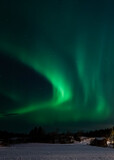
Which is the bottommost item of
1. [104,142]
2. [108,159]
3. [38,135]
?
[108,159]

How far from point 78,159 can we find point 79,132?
3085 inches

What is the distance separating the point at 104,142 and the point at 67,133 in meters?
36.4

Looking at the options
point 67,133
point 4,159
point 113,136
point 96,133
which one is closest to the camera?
point 4,159

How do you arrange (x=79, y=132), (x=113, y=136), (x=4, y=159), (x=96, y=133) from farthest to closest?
(x=96, y=133)
(x=79, y=132)
(x=113, y=136)
(x=4, y=159)

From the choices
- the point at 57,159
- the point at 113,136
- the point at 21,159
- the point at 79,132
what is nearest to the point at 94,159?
the point at 57,159

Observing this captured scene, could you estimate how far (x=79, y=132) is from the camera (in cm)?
9725

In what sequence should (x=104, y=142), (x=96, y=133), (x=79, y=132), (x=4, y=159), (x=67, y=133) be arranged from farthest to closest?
(x=96, y=133) → (x=79, y=132) → (x=67, y=133) → (x=104, y=142) → (x=4, y=159)

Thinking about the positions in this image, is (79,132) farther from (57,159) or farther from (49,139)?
(57,159)

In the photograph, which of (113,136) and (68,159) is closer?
(68,159)

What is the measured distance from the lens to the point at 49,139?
65375 mm

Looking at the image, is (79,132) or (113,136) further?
(79,132)

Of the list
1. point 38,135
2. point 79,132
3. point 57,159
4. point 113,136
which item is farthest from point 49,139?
point 57,159

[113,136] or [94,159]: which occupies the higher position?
[113,136]

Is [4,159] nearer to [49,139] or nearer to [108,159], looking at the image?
[108,159]
